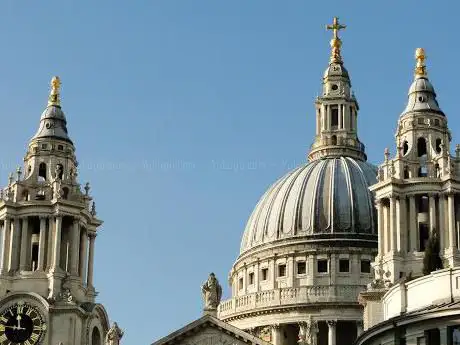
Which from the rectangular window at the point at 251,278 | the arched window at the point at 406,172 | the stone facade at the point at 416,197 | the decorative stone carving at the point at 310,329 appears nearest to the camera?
the stone facade at the point at 416,197

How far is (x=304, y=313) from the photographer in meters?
113

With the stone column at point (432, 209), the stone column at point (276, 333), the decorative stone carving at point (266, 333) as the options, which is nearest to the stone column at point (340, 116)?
the stone column at point (276, 333)

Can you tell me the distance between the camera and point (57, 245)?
98.6 m

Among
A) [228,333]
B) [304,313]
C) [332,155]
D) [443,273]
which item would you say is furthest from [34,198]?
[443,273]

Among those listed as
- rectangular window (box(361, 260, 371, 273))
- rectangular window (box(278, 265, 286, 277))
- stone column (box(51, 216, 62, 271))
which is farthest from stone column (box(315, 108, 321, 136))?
stone column (box(51, 216, 62, 271))

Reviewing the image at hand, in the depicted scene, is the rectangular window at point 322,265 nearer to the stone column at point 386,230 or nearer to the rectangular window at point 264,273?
the rectangular window at point 264,273

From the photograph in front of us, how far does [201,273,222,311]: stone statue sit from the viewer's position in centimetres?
9694

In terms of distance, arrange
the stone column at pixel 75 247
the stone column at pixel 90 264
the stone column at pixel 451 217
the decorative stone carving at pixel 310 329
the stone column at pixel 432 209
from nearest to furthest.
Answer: the stone column at pixel 451 217 < the stone column at pixel 432 209 < the stone column at pixel 75 247 < the stone column at pixel 90 264 < the decorative stone carving at pixel 310 329

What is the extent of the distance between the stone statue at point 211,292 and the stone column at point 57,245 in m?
9.80

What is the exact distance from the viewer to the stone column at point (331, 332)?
4365 inches

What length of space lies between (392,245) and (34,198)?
82.9ft

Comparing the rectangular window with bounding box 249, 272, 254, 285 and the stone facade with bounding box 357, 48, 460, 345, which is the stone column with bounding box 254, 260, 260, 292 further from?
the stone facade with bounding box 357, 48, 460, 345

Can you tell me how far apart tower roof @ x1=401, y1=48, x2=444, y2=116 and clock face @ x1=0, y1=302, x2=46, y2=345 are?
90.7 ft

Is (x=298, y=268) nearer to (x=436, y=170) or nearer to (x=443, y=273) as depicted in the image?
(x=436, y=170)
